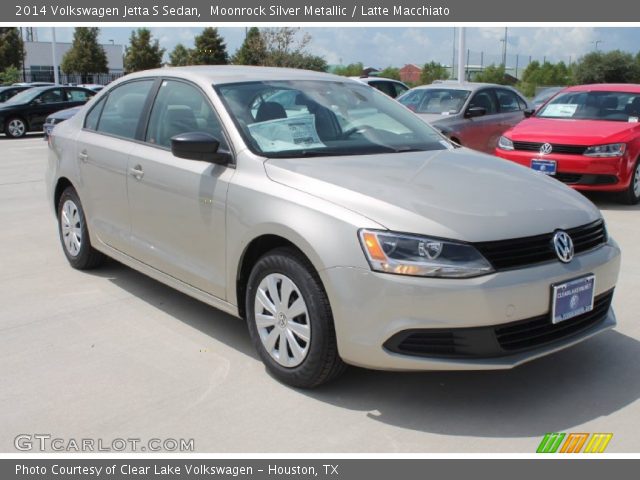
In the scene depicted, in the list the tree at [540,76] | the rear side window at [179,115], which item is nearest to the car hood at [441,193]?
the rear side window at [179,115]

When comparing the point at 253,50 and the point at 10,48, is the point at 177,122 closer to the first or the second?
the point at 253,50

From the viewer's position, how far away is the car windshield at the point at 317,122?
4289 mm

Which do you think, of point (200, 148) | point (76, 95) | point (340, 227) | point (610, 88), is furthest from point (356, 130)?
point (76, 95)

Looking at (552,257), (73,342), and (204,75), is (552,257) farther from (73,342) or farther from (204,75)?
(73,342)

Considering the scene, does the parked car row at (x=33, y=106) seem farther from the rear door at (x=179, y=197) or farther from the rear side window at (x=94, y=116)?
the rear door at (x=179, y=197)

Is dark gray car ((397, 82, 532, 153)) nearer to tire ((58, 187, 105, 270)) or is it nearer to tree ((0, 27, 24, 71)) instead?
tire ((58, 187, 105, 270))

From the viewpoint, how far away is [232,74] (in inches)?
188

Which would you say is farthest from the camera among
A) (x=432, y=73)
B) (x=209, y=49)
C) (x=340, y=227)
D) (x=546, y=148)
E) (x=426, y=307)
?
(x=209, y=49)

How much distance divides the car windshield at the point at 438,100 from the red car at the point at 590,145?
78.1 inches

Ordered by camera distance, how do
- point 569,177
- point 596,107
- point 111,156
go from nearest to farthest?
point 111,156 < point 569,177 < point 596,107

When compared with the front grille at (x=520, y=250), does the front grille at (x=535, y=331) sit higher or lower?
lower

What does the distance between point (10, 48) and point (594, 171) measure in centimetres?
4488

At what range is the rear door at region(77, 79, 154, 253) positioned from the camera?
16.6 feet

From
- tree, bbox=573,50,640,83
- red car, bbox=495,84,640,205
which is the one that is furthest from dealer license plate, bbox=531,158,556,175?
tree, bbox=573,50,640,83
